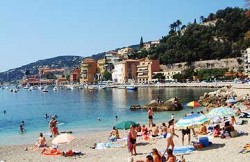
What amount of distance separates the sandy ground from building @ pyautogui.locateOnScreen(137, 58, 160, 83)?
115 metres

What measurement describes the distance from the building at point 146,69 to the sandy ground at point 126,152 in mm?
115312

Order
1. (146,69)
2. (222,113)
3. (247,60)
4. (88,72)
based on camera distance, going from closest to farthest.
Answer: (222,113)
(247,60)
(146,69)
(88,72)

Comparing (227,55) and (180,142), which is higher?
(227,55)

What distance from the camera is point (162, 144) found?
65.8 feet

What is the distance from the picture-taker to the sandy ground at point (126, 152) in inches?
591

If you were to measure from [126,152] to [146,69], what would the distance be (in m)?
124

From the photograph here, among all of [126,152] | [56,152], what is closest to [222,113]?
[126,152]

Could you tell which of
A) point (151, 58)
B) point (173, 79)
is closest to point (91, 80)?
point (151, 58)

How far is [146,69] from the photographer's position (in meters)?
142

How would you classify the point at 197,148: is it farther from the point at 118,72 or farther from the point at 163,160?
the point at 118,72

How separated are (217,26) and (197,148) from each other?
132 m

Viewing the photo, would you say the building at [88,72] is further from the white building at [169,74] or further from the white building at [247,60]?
the white building at [247,60]

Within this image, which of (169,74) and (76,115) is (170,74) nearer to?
(169,74)

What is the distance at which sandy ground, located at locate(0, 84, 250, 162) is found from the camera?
1501 cm
